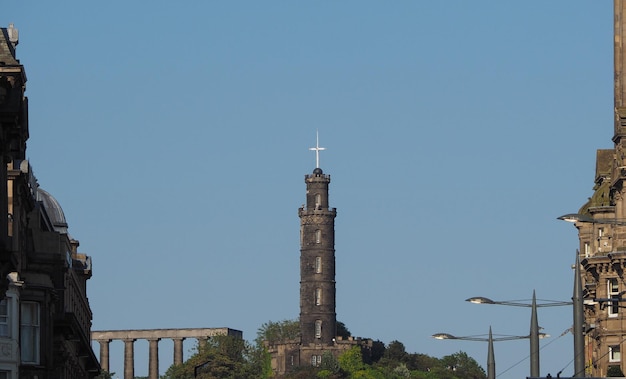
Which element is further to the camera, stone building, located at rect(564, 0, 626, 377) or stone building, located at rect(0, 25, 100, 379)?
stone building, located at rect(564, 0, 626, 377)

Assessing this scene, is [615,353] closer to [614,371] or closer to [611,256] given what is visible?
[611,256]

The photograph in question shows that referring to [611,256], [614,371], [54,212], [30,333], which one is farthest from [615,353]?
[30,333]

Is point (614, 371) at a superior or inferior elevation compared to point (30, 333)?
superior

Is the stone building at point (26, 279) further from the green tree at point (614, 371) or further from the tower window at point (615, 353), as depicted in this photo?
the tower window at point (615, 353)

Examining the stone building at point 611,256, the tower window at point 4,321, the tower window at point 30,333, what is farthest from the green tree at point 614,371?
the tower window at point 4,321

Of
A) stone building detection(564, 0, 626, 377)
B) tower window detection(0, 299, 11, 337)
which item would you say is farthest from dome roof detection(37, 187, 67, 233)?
tower window detection(0, 299, 11, 337)

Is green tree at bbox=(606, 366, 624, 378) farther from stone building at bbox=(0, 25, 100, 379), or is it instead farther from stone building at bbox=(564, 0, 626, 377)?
stone building at bbox=(0, 25, 100, 379)

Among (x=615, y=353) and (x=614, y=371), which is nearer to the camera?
(x=614, y=371)

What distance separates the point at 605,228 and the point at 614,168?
10025 mm

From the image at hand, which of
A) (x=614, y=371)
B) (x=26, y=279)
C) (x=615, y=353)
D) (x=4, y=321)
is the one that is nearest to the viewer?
(x=4, y=321)

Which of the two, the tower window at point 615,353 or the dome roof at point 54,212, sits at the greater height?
the dome roof at point 54,212

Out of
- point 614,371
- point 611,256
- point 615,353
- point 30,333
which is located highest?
point 611,256

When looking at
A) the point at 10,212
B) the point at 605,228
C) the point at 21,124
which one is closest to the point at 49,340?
the point at 10,212

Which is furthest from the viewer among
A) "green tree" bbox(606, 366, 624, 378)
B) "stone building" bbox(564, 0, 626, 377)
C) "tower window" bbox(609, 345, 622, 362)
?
"tower window" bbox(609, 345, 622, 362)
